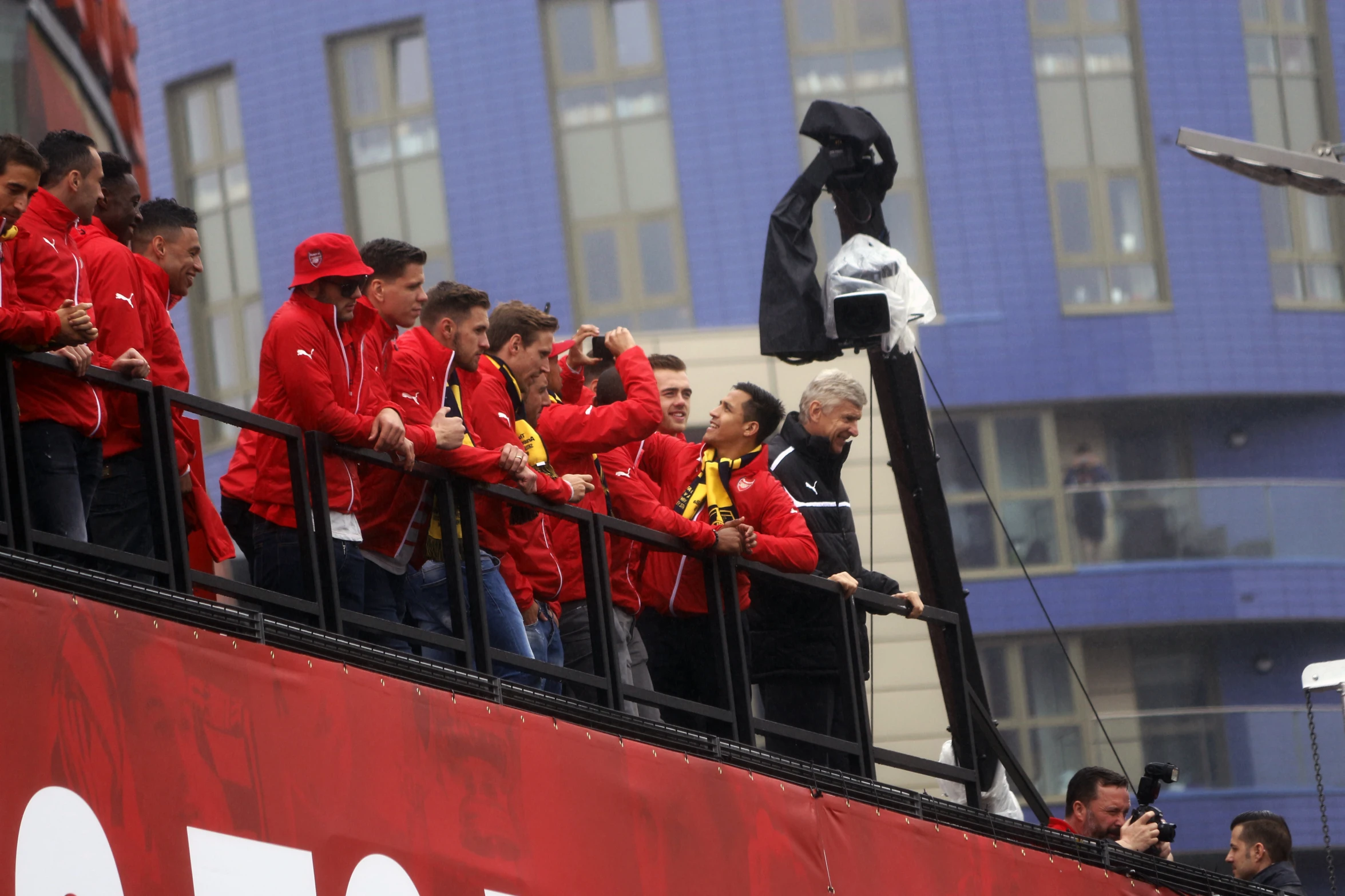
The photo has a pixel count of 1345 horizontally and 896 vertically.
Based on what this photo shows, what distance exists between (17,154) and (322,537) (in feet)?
4.78

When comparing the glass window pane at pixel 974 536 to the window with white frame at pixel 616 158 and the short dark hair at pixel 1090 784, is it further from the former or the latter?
the short dark hair at pixel 1090 784

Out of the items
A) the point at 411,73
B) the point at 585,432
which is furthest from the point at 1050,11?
the point at 585,432

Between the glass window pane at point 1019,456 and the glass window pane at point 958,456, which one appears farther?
the glass window pane at point 1019,456

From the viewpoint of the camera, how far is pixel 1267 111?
26266 mm

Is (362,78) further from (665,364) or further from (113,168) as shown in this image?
(113,168)

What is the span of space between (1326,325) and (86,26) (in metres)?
16.7

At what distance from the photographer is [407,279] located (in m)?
6.88

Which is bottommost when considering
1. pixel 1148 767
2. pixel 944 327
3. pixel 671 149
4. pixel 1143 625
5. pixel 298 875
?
pixel 1143 625

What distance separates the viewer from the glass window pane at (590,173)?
26.1m

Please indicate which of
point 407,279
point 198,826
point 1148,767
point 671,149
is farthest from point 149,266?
point 671,149

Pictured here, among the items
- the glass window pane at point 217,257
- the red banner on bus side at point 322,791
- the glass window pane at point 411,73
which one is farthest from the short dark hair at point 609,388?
the glass window pane at point 217,257

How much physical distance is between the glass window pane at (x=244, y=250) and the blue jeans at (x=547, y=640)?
20.1 meters

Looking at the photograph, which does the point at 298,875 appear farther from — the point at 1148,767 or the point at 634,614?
the point at 1148,767

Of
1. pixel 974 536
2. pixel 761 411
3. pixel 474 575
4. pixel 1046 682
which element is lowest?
pixel 1046 682
